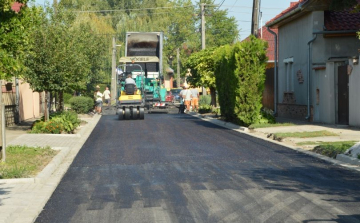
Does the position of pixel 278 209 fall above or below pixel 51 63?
below

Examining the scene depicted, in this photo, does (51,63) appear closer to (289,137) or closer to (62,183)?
(289,137)

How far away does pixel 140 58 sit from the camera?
3997 cm

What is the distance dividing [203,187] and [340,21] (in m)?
18.0

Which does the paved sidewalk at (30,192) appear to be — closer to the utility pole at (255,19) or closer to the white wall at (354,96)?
the white wall at (354,96)

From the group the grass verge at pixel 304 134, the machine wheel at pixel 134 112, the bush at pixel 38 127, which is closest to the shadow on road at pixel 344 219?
the grass verge at pixel 304 134

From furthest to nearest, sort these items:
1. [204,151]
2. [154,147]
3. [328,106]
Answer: [328,106] → [154,147] → [204,151]

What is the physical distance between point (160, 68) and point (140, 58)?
1485mm

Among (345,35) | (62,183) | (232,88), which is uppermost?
(345,35)

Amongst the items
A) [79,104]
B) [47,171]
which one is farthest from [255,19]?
[47,171]

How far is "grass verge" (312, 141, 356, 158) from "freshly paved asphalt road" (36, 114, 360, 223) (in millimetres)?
686

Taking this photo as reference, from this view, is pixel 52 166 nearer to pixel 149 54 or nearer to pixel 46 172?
pixel 46 172

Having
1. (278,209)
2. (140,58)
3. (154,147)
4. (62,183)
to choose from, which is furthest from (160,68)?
(278,209)

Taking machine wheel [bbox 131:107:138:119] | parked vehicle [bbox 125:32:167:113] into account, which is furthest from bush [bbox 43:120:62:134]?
parked vehicle [bbox 125:32:167:113]

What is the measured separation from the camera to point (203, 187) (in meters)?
11.0
